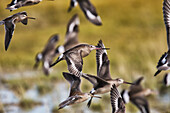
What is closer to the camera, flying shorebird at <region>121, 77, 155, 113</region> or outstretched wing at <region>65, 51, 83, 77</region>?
outstretched wing at <region>65, 51, 83, 77</region>

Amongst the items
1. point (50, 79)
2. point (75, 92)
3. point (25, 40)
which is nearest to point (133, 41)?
point (25, 40)

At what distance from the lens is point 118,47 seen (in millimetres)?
10812

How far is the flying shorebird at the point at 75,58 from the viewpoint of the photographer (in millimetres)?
3582

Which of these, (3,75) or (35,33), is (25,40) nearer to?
(35,33)

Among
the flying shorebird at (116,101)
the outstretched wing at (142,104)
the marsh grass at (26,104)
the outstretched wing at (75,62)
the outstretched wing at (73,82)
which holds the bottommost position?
the outstretched wing at (142,104)

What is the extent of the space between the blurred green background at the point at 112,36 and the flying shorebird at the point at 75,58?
3634 millimetres

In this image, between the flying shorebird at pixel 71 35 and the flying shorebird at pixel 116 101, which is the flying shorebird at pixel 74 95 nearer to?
the flying shorebird at pixel 116 101

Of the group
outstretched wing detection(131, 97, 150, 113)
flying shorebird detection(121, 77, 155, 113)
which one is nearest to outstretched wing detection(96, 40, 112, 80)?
flying shorebird detection(121, 77, 155, 113)

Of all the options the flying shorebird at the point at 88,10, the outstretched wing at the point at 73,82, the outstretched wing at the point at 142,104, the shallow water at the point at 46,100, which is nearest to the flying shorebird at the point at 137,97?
the outstretched wing at the point at 142,104

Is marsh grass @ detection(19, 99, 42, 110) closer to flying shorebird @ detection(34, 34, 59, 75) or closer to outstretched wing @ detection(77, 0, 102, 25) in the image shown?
flying shorebird @ detection(34, 34, 59, 75)

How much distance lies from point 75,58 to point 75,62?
0.09 metres

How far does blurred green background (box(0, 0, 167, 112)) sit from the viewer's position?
8.91 meters

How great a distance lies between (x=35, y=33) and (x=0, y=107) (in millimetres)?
6925

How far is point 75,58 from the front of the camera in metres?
3.71
